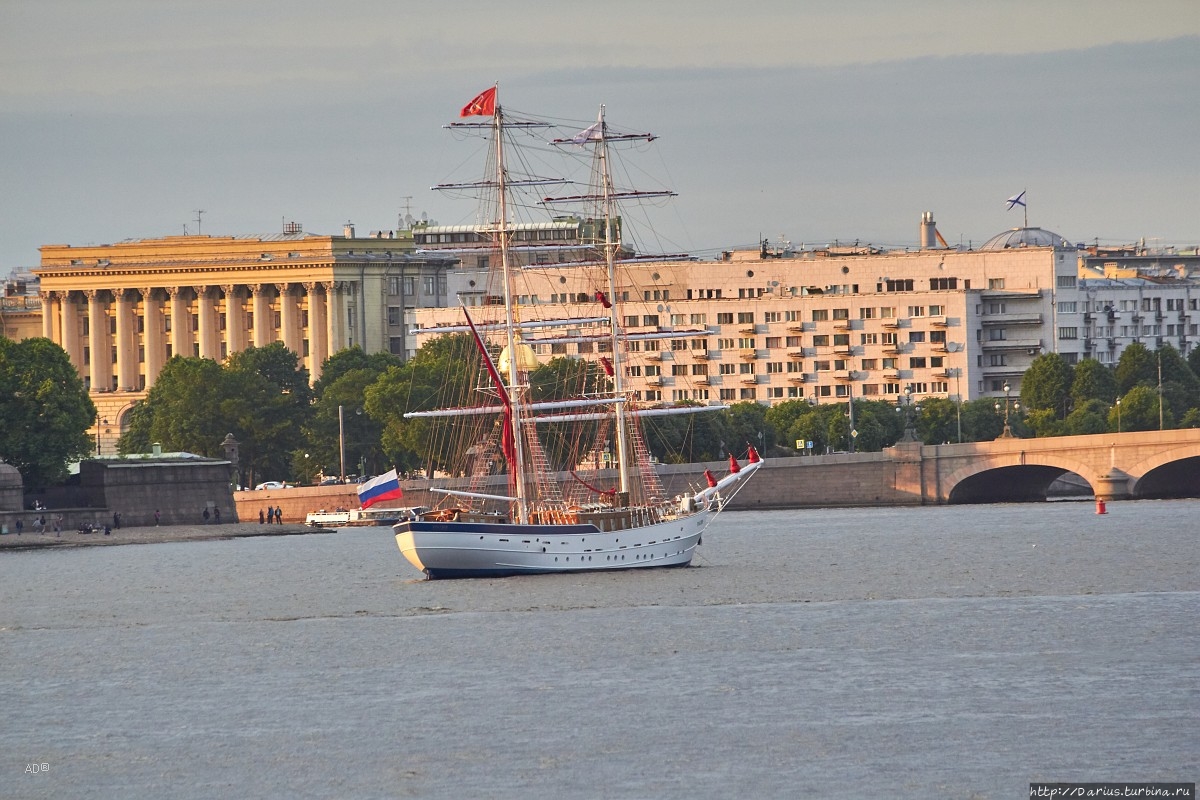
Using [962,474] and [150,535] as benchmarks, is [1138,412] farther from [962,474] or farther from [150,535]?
[150,535]

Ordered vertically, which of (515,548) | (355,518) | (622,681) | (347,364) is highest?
(347,364)

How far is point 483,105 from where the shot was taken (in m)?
94.5

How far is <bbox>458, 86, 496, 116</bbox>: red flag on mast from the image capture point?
93.9m

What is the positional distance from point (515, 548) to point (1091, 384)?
101 m

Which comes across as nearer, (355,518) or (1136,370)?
(355,518)

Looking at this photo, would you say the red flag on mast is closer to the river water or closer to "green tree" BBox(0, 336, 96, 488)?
the river water

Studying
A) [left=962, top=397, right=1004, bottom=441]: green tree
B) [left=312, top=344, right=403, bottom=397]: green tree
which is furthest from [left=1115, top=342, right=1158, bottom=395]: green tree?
[left=312, top=344, right=403, bottom=397]: green tree

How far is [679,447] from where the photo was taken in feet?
545

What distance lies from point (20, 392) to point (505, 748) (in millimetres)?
98238

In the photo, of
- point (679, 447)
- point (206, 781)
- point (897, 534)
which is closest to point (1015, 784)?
point (206, 781)

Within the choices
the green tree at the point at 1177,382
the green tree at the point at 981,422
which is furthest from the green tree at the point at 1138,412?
the green tree at the point at 981,422

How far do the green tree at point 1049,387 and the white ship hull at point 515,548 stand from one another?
97.4 meters

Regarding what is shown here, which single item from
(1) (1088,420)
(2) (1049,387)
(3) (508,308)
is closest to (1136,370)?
(2) (1049,387)

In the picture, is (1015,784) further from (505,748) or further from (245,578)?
(245,578)
